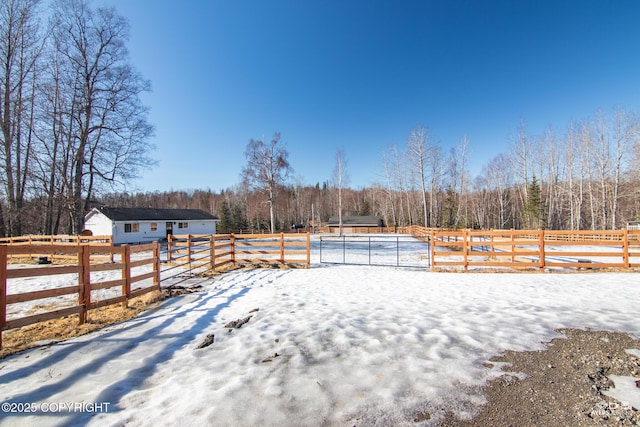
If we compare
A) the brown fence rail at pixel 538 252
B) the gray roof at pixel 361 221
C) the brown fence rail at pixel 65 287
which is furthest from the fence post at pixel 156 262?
the gray roof at pixel 361 221

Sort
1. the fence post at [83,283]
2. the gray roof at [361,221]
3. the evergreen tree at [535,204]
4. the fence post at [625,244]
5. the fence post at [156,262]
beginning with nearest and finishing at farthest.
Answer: the fence post at [83,283] < the fence post at [156,262] < the fence post at [625,244] < the evergreen tree at [535,204] < the gray roof at [361,221]

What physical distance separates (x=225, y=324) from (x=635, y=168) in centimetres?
3756

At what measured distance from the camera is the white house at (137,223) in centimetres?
2905

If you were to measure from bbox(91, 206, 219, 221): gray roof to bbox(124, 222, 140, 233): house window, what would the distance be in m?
0.63

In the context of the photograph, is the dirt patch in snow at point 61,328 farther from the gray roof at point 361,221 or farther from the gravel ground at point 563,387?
the gray roof at point 361,221

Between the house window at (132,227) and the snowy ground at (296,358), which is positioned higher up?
the house window at (132,227)

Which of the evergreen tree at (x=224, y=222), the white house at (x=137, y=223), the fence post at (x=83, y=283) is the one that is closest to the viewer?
the fence post at (x=83, y=283)

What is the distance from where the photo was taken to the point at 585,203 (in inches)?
1367

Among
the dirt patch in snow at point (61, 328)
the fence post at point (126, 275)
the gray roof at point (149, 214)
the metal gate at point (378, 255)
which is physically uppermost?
the gray roof at point (149, 214)

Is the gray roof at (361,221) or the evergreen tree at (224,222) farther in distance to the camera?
the gray roof at (361,221)

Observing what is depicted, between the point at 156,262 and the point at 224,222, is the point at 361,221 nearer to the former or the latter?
the point at 224,222

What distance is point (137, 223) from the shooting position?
3088cm

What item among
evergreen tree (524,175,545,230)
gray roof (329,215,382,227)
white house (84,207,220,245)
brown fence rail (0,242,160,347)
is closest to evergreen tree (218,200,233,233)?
white house (84,207,220,245)

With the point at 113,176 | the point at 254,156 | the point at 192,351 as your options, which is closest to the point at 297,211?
the point at 254,156
